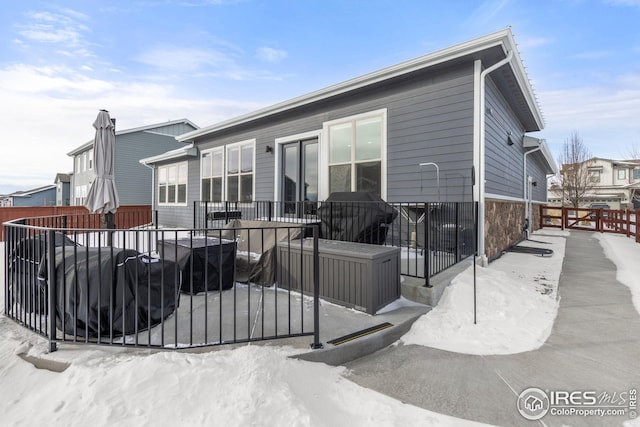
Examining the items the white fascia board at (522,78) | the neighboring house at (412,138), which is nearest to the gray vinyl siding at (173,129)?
the neighboring house at (412,138)

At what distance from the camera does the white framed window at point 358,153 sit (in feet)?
19.6

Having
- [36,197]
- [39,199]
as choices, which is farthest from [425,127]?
[36,197]

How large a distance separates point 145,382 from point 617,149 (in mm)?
35759

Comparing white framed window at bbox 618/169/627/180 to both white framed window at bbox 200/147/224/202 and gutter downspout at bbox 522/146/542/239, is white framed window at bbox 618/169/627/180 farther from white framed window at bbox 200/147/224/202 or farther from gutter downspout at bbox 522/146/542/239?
white framed window at bbox 200/147/224/202

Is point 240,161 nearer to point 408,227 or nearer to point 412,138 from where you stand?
point 412,138

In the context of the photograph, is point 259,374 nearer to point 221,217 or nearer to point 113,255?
point 113,255

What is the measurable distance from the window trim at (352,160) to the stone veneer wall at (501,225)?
1947 millimetres

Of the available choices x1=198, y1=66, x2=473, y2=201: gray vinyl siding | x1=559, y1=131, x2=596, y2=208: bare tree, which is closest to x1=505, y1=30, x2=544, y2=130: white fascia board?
x1=198, y1=66, x2=473, y2=201: gray vinyl siding

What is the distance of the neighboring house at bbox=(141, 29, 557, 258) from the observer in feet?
16.1

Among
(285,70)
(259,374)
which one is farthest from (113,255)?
(285,70)

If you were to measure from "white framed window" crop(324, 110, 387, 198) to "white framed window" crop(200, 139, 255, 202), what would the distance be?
302 cm

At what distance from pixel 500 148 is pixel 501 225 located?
169 cm

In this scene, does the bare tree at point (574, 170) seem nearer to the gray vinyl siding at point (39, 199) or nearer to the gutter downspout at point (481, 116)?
the gutter downspout at point (481, 116)

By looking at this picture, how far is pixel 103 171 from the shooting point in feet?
15.1
